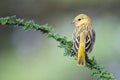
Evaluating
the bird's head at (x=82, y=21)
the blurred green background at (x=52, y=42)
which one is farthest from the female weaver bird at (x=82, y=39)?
the blurred green background at (x=52, y=42)

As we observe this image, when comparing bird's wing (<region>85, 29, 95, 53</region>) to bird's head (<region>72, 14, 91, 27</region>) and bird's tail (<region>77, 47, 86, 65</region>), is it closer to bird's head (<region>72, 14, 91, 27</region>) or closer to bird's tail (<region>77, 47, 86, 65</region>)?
bird's tail (<region>77, 47, 86, 65</region>)

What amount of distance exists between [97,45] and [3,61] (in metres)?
1.35

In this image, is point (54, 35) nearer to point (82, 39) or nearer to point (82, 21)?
point (82, 39)

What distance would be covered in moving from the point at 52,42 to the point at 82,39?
3.79m

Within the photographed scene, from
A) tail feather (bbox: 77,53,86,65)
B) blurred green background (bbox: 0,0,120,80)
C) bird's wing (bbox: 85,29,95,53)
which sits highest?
blurred green background (bbox: 0,0,120,80)

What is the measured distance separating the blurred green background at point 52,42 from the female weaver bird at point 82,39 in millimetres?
2351

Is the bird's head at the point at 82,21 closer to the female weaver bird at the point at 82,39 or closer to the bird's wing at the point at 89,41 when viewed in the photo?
the female weaver bird at the point at 82,39

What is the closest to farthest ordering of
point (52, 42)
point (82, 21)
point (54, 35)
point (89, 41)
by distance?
point (54, 35), point (89, 41), point (82, 21), point (52, 42)

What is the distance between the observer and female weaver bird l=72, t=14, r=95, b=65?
2.60 meters

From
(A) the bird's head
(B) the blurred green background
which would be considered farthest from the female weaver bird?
(B) the blurred green background

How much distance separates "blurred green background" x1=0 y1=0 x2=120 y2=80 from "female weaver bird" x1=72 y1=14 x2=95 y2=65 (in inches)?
92.5

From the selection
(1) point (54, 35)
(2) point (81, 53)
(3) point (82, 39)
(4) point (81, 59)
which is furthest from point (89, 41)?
(1) point (54, 35)

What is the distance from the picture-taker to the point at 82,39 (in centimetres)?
292

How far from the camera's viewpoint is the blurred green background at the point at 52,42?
20.0 ft
